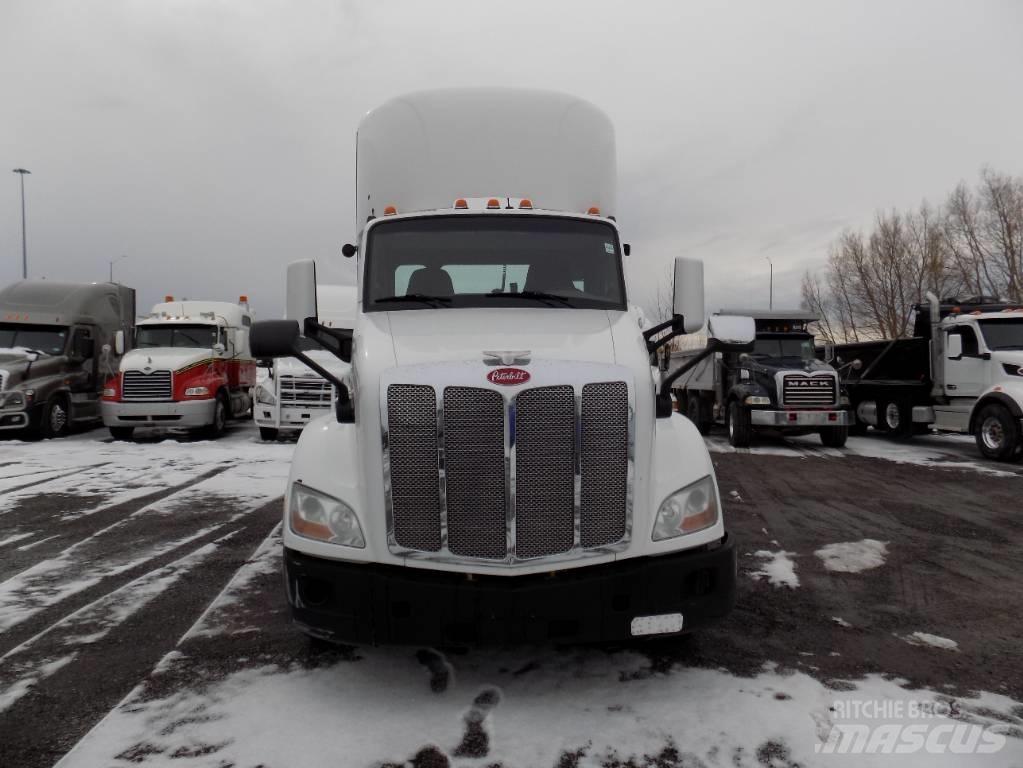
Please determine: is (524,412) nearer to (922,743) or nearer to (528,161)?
(922,743)

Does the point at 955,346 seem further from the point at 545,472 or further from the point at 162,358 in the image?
the point at 162,358

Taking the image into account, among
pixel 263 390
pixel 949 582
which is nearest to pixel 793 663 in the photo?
pixel 949 582

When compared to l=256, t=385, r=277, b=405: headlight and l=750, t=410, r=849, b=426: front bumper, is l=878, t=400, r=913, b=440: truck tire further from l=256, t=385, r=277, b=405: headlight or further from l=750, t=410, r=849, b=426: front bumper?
l=256, t=385, r=277, b=405: headlight

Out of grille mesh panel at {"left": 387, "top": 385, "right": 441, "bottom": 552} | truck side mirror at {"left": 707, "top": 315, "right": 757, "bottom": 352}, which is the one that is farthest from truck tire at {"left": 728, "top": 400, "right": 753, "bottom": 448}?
grille mesh panel at {"left": 387, "top": 385, "right": 441, "bottom": 552}

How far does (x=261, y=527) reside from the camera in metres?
6.87

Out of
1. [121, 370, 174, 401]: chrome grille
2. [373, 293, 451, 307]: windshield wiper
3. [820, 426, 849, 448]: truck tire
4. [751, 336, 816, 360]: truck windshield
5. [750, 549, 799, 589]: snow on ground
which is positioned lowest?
[750, 549, 799, 589]: snow on ground

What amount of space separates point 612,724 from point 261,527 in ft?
15.5

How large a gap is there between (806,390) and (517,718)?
12.6 m

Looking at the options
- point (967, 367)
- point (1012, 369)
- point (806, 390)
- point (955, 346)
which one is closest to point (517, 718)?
point (806, 390)

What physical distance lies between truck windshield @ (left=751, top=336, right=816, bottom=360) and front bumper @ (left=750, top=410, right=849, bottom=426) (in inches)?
76.7

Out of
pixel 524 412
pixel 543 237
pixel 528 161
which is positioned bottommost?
pixel 524 412

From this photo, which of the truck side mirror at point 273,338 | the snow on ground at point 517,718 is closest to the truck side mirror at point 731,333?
the snow on ground at point 517,718

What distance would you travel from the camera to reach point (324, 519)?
332 cm

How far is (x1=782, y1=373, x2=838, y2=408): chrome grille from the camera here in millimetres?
14156
